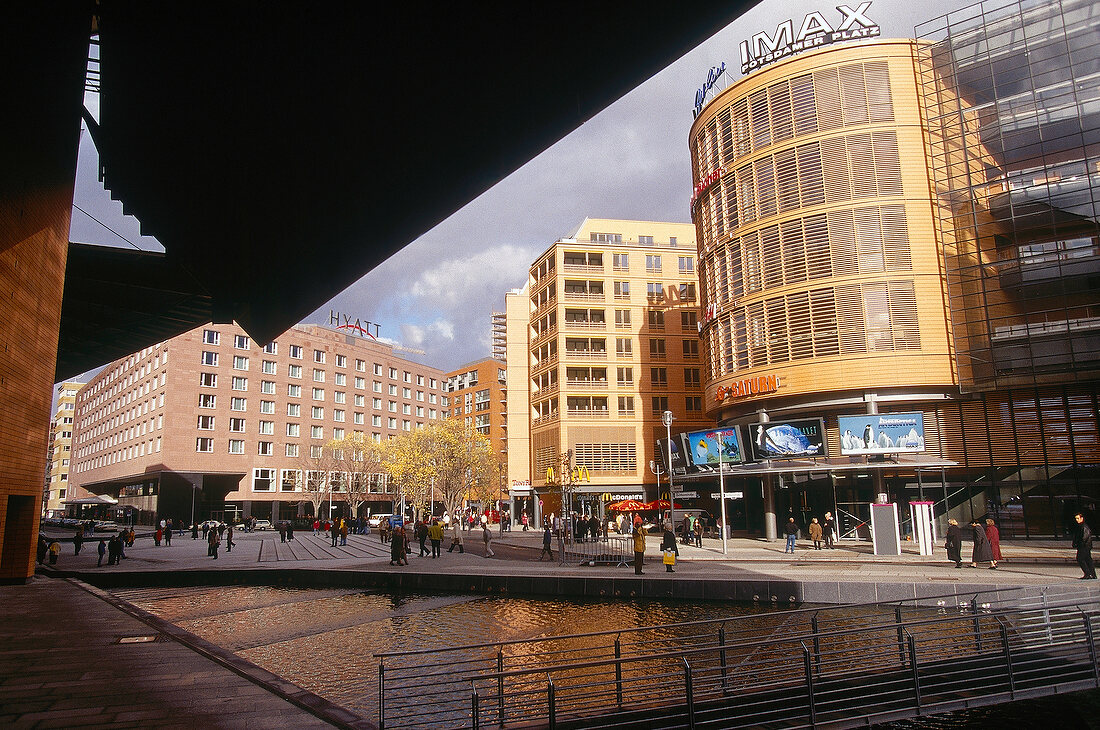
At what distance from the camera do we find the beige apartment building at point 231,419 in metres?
71.2

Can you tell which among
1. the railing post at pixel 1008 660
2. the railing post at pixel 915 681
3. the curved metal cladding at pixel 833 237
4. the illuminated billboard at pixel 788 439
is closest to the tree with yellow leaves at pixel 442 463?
the curved metal cladding at pixel 833 237

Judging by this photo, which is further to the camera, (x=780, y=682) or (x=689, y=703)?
(x=780, y=682)

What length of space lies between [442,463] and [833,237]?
137 feet

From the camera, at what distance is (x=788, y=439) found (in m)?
37.7

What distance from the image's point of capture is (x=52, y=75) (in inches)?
419

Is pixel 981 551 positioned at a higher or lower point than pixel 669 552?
lower

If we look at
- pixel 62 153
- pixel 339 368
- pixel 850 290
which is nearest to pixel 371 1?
pixel 62 153

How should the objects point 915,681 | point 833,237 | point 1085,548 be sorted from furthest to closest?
point 833,237, point 1085,548, point 915,681

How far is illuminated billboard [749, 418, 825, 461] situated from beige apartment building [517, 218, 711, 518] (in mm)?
22329

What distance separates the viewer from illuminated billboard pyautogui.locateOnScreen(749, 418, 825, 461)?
37094mm

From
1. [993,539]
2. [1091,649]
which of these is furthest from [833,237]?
[1091,649]

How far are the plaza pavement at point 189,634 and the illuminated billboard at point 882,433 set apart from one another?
4.64 meters

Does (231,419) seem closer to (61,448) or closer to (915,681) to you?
(915,681)

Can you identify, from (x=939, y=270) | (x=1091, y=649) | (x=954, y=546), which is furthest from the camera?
(x=939, y=270)
